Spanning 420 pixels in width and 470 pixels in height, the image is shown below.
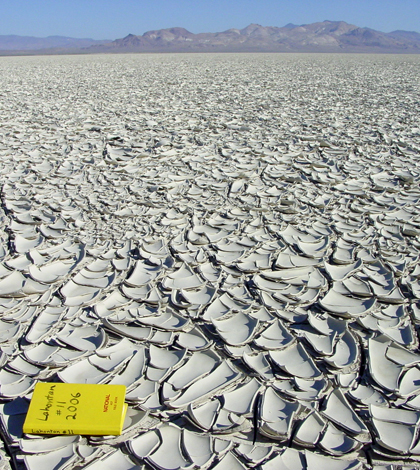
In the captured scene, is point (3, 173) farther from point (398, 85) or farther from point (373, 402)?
point (398, 85)

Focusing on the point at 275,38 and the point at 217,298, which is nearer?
the point at 217,298

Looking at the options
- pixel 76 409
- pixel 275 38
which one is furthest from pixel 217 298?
pixel 275 38

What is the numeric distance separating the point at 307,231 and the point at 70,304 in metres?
0.81

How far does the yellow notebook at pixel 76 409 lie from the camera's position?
69 centimetres

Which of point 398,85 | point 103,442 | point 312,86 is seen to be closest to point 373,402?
point 103,442

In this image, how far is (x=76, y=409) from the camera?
0.72 metres

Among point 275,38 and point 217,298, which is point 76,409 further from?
point 275,38

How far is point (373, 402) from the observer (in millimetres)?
782

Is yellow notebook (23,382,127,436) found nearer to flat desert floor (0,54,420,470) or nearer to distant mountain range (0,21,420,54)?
flat desert floor (0,54,420,470)

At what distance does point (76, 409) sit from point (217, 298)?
47 centimetres

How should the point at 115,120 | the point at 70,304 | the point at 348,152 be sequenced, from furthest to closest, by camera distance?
1. the point at 115,120
2. the point at 348,152
3. the point at 70,304

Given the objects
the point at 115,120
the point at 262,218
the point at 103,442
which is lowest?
the point at 103,442

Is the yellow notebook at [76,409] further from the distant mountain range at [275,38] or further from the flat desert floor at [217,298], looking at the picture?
the distant mountain range at [275,38]

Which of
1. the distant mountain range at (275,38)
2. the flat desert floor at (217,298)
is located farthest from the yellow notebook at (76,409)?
the distant mountain range at (275,38)
